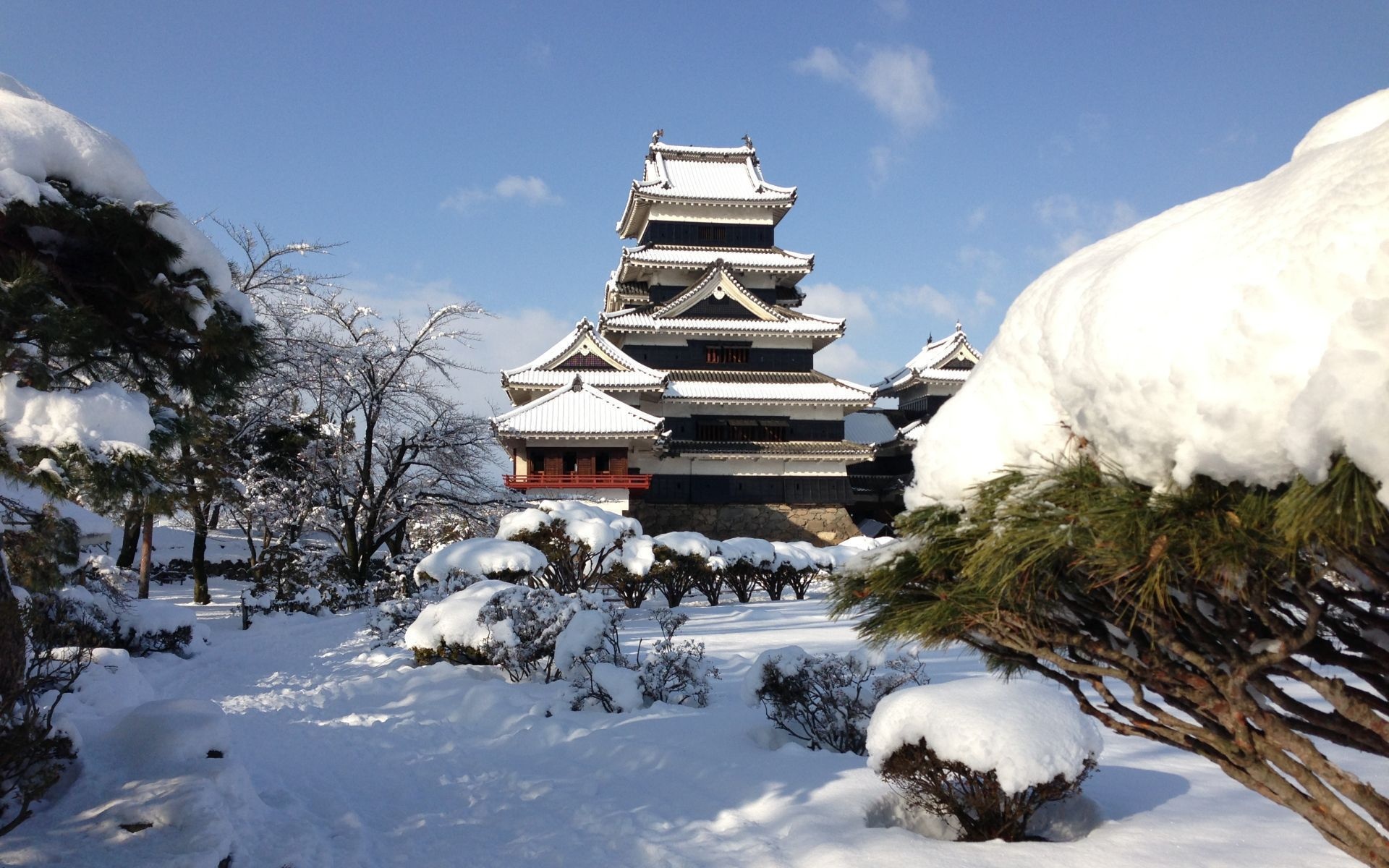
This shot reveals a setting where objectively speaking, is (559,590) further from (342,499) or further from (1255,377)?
(1255,377)

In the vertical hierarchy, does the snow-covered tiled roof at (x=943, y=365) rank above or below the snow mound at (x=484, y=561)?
above

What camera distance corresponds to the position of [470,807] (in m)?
5.92

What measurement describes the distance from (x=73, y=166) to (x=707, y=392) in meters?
26.8

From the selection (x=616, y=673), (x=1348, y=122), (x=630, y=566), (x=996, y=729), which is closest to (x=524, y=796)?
(x=616, y=673)

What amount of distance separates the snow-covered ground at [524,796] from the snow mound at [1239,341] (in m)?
3.14

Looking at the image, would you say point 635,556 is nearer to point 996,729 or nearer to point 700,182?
point 996,729

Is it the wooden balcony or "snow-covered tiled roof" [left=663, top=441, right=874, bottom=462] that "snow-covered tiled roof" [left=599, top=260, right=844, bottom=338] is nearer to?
"snow-covered tiled roof" [left=663, top=441, right=874, bottom=462]

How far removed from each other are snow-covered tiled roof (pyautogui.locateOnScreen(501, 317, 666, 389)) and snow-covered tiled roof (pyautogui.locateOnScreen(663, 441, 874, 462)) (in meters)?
2.59

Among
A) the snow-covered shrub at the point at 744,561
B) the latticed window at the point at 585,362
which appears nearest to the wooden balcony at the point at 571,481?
the latticed window at the point at 585,362

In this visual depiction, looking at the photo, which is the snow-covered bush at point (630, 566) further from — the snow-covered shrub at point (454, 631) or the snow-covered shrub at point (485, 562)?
the snow-covered shrub at point (454, 631)

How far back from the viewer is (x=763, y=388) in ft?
101

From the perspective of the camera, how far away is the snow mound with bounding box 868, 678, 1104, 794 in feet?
14.5

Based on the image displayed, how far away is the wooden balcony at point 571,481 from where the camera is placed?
2702 centimetres

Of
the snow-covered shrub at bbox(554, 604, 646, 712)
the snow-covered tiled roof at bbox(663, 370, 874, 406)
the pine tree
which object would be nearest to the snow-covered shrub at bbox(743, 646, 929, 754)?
the snow-covered shrub at bbox(554, 604, 646, 712)
